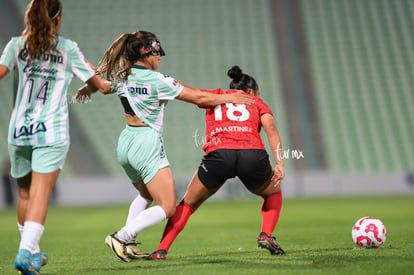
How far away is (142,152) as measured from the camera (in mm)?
5230

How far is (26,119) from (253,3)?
22.9m

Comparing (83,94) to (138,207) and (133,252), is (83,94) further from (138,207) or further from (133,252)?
(133,252)

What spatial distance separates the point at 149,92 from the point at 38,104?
43.3 inches

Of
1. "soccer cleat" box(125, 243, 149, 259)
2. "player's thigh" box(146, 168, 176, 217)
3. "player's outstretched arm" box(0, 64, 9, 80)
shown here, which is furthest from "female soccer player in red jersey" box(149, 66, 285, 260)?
"player's outstretched arm" box(0, 64, 9, 80)

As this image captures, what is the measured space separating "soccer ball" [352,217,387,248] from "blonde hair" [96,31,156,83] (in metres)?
2.77

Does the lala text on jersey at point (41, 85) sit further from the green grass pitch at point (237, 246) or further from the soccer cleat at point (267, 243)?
the soccer cleat at point (267, 243)

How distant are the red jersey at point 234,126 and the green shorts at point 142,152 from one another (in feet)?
2.11

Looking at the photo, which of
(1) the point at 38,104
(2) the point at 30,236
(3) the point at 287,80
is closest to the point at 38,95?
(1) the point at 38,104

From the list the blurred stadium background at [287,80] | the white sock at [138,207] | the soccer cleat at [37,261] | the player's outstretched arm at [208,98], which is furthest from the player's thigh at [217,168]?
the blurred stadium background at [287,80]

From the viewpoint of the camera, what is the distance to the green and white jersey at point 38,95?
4.39m

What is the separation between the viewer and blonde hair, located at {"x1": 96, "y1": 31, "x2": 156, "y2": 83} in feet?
17.7

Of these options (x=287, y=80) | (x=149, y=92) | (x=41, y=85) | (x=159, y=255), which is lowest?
(x=159, y=255)

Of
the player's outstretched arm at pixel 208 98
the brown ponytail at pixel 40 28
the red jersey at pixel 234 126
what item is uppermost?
the brown ponytail at pixel 40 28

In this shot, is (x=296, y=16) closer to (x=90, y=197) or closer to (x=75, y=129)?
(x=75, y=129)
